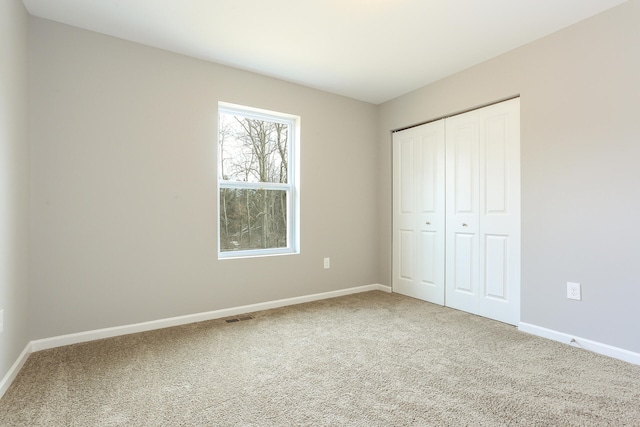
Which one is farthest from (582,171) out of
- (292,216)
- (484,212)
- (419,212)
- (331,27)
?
(292,216)

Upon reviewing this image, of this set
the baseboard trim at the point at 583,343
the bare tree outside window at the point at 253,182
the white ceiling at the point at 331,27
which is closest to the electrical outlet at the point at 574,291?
the baseboard trim at the point at 583,343

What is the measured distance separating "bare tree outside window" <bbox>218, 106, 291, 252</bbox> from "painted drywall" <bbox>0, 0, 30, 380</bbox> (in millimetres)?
1449

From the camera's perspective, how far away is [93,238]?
252cm

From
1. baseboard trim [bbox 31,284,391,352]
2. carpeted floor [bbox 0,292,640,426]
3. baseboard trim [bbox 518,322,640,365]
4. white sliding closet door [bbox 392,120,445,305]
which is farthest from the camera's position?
white sliding closet door [bbox 392,120,445,305]

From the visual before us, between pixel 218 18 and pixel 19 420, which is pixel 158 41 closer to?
pixel 218 18

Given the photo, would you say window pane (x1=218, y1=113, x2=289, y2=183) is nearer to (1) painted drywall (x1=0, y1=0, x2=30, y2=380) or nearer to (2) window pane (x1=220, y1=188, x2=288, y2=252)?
(2) window pane (x1=220, y1=188, x2=288, y2=252)

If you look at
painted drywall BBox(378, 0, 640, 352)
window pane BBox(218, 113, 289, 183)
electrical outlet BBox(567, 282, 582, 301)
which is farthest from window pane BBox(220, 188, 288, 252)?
electrical outlet BBox(567, 282, 582, 301)

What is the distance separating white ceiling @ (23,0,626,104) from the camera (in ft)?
7.31

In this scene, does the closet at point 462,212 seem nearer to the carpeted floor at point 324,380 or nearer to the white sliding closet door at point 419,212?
the white sliding closet door at point 419,212

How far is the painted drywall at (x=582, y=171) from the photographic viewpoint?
7.18 feet

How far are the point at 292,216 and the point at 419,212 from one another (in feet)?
4.86

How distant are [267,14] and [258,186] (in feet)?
5.30

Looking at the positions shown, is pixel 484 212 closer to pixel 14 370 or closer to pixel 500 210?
pixel 500 210

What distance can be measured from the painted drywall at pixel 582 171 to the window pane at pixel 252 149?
86.3 inches
